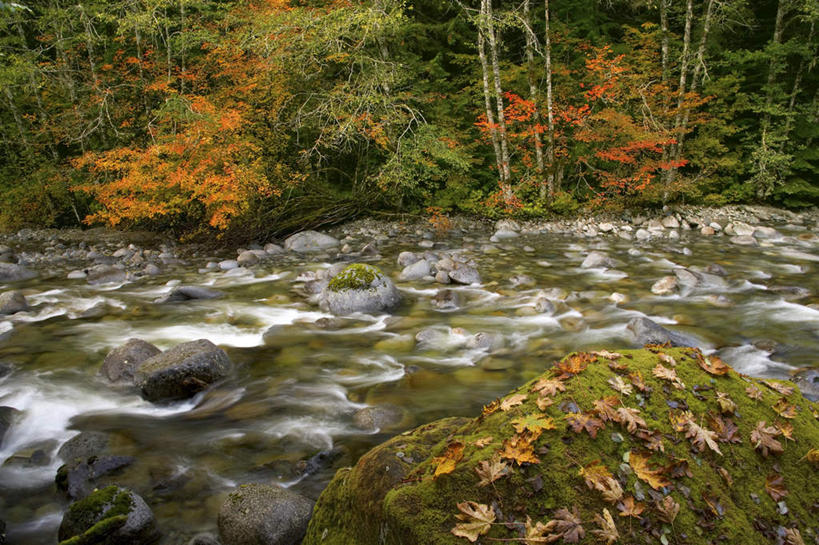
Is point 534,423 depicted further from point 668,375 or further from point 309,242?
point 309,242

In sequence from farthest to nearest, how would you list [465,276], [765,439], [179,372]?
[465,276], [179,372], [765,439]

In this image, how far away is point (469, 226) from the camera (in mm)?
15469

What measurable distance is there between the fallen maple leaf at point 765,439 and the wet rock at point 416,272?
7.37 meters

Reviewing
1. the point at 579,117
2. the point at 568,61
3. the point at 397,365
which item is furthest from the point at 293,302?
the point at 568,61

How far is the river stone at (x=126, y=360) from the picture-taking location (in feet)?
17.1

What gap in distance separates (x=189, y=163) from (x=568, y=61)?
12281 mm

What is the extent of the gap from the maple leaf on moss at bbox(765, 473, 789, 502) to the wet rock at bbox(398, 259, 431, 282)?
7511 millimetres

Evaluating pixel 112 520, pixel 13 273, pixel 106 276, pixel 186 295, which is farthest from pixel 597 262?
pixel 13 273

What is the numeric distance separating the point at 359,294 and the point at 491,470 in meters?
5.73

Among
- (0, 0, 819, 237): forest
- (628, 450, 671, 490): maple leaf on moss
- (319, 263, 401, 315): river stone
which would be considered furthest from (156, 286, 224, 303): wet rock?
(628, 450, 671, 490): maple leaf on moss

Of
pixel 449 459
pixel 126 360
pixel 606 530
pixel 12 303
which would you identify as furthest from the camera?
pixel 12 303

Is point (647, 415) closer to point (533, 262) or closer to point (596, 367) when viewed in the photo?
point (596, 367)

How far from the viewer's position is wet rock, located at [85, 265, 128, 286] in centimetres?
991

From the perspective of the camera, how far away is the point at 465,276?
912cm
